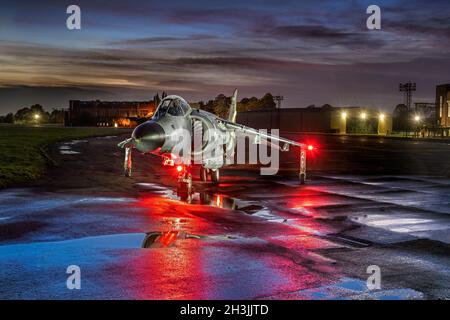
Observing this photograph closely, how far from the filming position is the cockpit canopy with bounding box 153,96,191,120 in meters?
17.5

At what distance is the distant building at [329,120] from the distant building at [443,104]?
10.7m

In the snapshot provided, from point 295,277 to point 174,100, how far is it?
34.9 feet

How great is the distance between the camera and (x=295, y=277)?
8500 millimetres

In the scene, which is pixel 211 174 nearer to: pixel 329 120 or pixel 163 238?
pixel 163 238

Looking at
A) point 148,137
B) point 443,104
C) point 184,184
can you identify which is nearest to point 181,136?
point 184,184

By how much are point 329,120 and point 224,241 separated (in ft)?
338

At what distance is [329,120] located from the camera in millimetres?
111562

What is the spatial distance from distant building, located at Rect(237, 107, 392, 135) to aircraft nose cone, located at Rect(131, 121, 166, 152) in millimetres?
93519

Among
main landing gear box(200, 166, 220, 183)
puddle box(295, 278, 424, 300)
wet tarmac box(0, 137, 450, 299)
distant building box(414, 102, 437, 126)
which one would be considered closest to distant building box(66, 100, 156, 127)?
distant building box(414, 102, 437, 126)

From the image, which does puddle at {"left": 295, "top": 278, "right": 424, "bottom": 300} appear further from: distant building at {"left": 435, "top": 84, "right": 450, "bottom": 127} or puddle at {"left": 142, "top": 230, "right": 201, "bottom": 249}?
distant building at {"left": 435, "top": 84, "right": 450, "bottom": 127}
